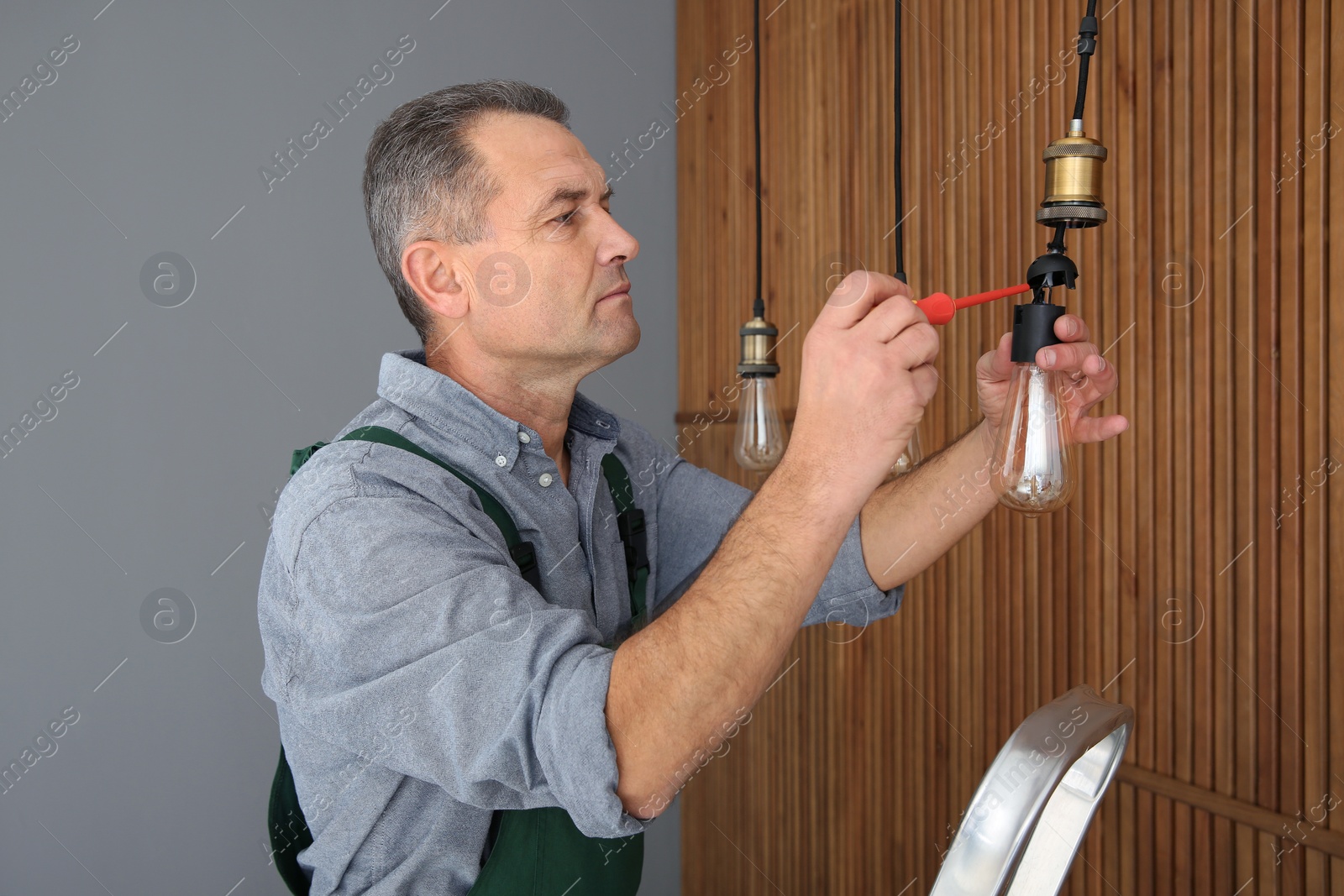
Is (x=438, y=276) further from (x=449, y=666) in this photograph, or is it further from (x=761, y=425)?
(x=449, y=666)

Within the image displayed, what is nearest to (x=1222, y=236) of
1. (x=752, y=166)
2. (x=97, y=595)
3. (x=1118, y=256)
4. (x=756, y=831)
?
(x=1118, y=256)

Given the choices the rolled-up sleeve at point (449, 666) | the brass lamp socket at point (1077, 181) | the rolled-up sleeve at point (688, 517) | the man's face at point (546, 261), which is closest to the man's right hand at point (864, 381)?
the brass lamp socket at point (1077, 181)

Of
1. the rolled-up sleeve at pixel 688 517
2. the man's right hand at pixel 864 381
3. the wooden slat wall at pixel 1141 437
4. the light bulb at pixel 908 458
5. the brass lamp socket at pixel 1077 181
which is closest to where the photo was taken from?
the brass lamp socket at pixel 1077 181

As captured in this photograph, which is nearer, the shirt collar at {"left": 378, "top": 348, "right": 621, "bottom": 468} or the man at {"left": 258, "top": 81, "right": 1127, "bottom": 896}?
the man at {"left": 258, "top": 81, "right": 1127, "bottom": 896}

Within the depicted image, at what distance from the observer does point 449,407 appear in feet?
4.04

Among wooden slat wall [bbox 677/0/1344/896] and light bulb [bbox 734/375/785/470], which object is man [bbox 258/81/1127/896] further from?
wooden slat wall [bbox 677/0/1344/896]

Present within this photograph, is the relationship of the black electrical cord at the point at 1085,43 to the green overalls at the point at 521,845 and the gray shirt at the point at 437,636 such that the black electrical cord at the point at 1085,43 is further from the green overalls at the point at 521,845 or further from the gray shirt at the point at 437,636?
the green overalls at the point at 521,845

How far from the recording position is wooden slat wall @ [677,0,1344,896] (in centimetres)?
135

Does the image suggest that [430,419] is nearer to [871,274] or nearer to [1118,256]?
[871,274]

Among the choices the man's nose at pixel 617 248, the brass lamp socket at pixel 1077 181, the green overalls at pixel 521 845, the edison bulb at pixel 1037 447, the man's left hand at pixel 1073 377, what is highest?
the man's nose at pixel 617 248

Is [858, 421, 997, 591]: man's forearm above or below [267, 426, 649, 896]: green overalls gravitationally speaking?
above

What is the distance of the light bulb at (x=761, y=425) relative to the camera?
1.27 meters

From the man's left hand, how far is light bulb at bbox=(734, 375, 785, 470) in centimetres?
27

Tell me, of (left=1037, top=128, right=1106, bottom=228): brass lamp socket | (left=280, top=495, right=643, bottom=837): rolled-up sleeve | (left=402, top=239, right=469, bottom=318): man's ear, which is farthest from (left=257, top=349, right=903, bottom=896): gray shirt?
(left=1037, top=128, right=1106, bottom=228): brass lamp socket
